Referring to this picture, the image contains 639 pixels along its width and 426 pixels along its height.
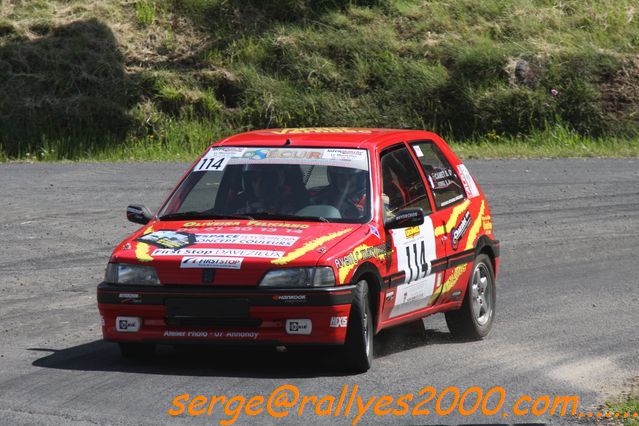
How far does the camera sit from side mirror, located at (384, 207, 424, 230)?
825cm

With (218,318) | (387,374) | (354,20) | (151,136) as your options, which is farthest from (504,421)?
(354,20)

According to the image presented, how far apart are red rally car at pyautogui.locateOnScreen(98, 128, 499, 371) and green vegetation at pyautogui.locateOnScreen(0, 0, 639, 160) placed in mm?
13127

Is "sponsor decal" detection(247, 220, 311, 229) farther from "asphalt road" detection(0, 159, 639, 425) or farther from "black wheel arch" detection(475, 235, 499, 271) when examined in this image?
"black wheel arch" detection(475, 235, 499, 271)

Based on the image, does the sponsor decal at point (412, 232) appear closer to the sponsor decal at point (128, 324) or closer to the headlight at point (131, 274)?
the headlight at point (131, 274)

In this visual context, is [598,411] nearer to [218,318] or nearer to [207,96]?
[218,318]

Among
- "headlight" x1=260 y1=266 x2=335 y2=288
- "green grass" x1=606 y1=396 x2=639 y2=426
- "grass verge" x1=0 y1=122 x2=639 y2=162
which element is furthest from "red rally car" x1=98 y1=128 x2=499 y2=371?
"grass verge" x1=0 y1=122 x2=639 y2=162

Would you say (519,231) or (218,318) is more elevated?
(218,318)

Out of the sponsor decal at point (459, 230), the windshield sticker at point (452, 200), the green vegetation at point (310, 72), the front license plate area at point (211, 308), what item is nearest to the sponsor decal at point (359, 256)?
the front license plate area at point (211, 308)

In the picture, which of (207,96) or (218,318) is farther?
(207,96)

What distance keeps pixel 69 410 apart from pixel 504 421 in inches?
91.8

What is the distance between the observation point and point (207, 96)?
2553 centimetres

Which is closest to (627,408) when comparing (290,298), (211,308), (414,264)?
(290,298)

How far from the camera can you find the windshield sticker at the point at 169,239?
7887 millimetres

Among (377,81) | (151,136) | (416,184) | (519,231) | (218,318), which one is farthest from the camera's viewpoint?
(377,81)
